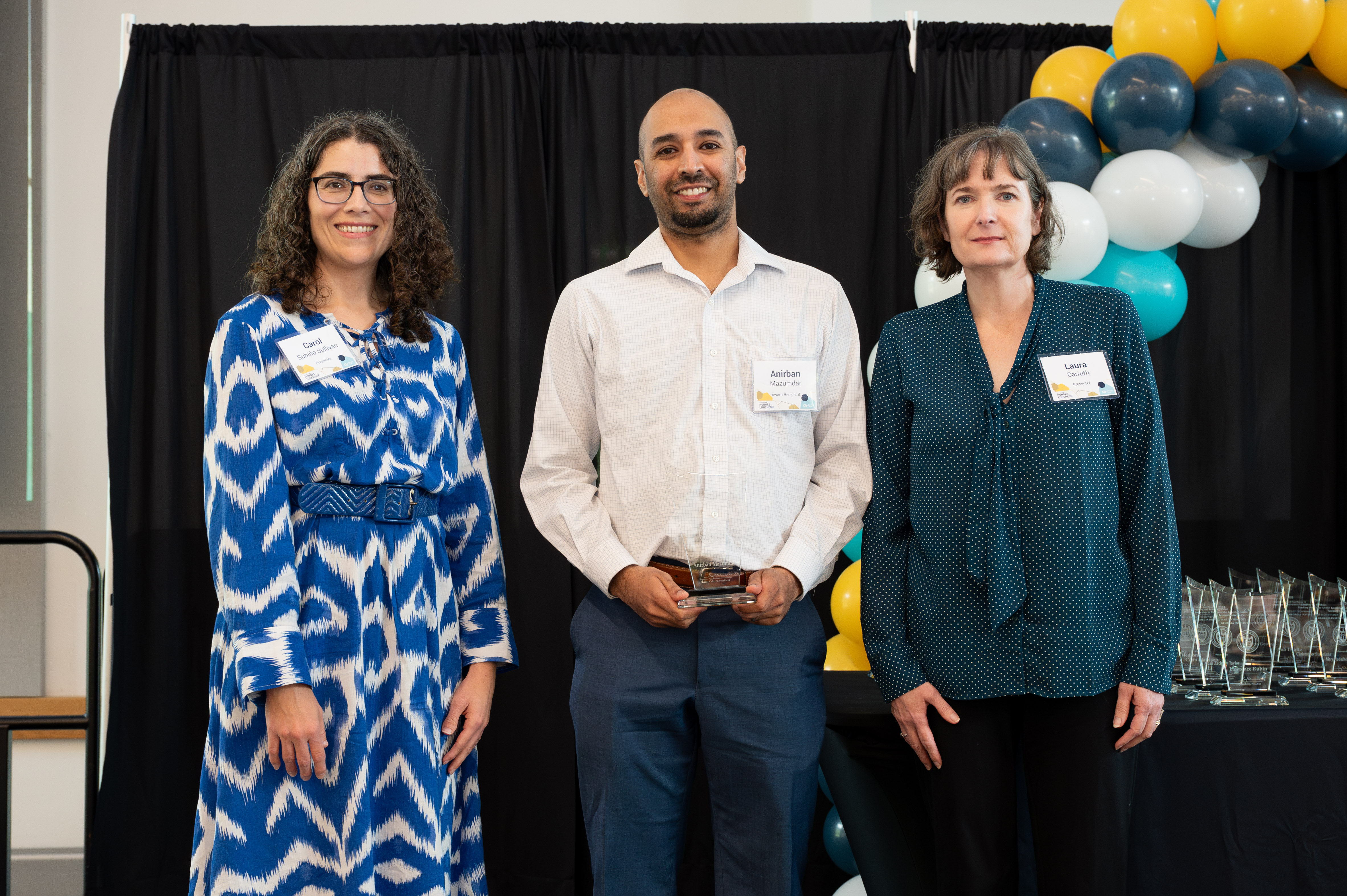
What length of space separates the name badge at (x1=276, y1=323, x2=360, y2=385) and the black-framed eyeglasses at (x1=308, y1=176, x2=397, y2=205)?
0.26m

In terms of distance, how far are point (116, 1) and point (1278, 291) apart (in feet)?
14.6

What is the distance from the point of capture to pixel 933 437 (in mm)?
1665

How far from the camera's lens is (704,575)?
5.45 feet

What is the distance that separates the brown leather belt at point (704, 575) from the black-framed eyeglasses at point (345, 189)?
33.3 inches

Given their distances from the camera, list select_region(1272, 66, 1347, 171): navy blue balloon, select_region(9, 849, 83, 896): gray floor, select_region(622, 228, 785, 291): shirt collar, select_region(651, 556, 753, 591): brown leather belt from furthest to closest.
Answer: select_region(9, 849, 83, 896): gray floor
select_region(1272, 66, 1347, 171): navy blue balloon
select_region(622, 228, 785, 291): shirt collar
select_region(651, 556, 753, 591): brown leather belt

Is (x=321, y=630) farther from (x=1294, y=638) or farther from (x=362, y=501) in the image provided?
(x=1294, y=638)

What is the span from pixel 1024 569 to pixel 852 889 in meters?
1.56

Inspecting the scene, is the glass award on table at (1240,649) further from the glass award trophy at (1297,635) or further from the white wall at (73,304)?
the white wall at (73,304)

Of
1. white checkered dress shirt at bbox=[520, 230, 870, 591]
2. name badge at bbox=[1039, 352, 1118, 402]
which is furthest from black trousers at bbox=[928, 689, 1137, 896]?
name badge at bbox=[1039, 352, 1118, 402]

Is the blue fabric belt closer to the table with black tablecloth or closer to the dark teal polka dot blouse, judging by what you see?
the dark teal polka dot blouse

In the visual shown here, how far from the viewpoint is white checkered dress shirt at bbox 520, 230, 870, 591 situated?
5.80ft

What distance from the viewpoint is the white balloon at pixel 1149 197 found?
2.60m

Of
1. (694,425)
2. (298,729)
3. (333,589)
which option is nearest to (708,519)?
(694,425)

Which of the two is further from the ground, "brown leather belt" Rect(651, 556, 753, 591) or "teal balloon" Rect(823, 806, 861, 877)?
"brown leather belt" Rect(651, 556, 753, 591)
